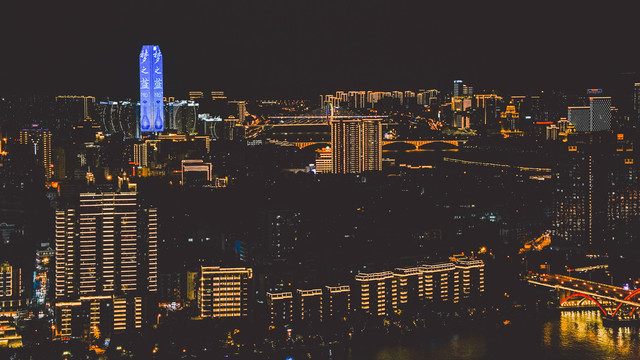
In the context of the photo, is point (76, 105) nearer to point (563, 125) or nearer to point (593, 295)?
point (563, 125)

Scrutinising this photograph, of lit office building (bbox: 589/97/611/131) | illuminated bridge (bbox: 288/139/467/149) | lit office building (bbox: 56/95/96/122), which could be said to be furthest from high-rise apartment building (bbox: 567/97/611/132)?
lit office building (bbox: 56/95/96/122)

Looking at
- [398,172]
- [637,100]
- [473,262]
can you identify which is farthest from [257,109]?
[473,262]

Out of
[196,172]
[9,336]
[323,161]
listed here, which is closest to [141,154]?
[196,172]

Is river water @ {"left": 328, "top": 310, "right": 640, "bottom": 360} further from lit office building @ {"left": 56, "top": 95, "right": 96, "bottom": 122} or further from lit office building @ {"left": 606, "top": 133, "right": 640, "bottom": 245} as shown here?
lit office building @ {"left": 56, "top": 95, "right": 96, "bottom": 122}

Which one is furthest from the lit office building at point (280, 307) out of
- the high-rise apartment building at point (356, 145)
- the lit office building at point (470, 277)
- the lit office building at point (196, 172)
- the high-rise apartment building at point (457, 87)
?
the high-rise apartment building at point (457, 87)

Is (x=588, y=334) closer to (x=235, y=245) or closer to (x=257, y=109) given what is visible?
(x=235, y=245)
